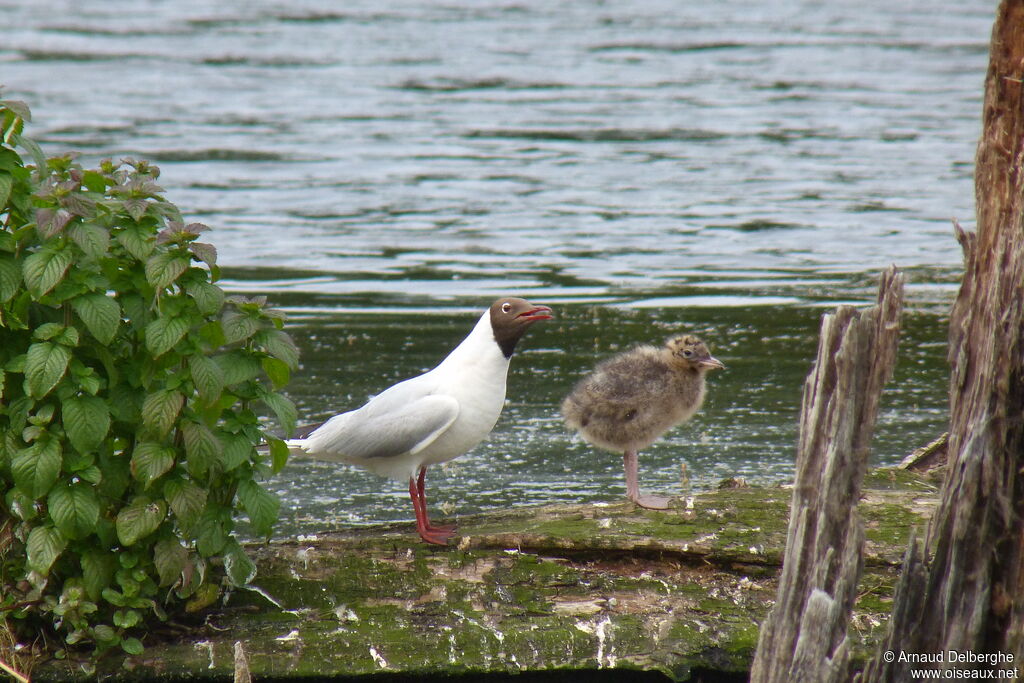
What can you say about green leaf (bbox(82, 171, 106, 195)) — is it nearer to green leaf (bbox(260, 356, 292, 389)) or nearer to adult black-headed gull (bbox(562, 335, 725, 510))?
green leaf (bbox(260, 356, 292, 389))

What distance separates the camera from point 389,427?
18.7ft

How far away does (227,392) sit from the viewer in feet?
15.4

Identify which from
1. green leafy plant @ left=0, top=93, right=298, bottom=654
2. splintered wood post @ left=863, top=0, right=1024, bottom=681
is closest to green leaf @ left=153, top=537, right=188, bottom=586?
green leafy plant @ left=0, top=93, right=298, bottom=654

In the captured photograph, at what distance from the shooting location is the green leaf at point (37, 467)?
4332 mm

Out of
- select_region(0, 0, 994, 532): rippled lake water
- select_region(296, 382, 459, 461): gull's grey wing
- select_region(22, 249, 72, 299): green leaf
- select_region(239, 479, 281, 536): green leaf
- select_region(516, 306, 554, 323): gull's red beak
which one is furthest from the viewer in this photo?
select_region(0, 0, 994, 532): rippled lake water

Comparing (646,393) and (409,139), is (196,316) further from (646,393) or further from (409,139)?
(409,139)

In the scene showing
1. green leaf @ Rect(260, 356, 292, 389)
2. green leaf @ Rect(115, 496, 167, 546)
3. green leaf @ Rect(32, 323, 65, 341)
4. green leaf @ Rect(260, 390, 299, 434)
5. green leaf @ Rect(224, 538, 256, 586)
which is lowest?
green leaf @ Rect(224, 538, 256, 586)

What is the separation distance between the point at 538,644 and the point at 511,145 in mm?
14484

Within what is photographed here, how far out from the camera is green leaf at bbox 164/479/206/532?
451cm

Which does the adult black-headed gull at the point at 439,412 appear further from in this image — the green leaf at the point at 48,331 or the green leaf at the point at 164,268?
the green leaf at the point at 48,331

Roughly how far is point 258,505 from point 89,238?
1099 mm

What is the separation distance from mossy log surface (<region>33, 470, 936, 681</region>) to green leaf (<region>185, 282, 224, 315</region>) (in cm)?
123

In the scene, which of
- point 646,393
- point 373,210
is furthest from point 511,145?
point 646,393

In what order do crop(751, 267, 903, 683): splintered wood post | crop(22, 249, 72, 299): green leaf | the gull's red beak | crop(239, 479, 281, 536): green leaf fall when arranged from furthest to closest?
1. the gull's red beak
2. crop(239, 479, 281, 536): green leaf
3. crop(22, 249, 72, 299): green leaf
4. crop(751, 267, 903, 683): splintered wood post
